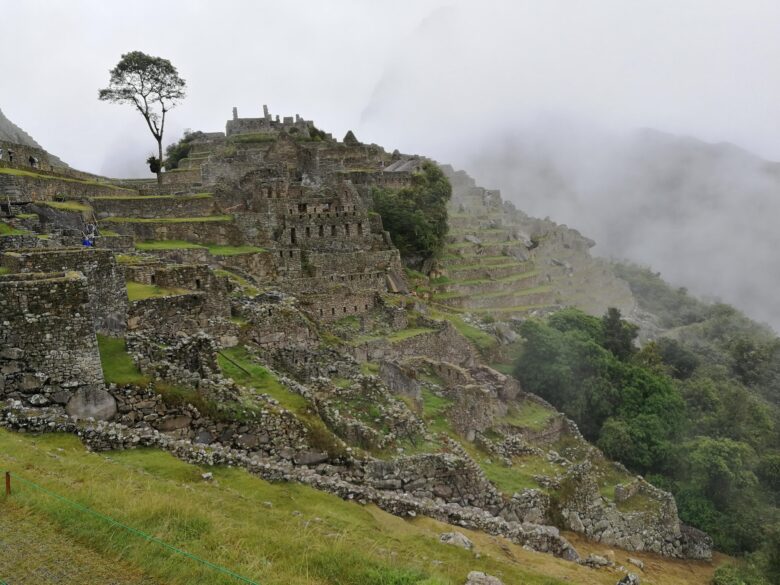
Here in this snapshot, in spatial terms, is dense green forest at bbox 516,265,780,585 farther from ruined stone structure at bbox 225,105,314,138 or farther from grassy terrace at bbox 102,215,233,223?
ruined stone structure at bbox 225,105,314,138

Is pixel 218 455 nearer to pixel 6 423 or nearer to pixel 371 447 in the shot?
pixel 6 423

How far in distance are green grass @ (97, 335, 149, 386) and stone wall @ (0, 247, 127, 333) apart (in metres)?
0.52

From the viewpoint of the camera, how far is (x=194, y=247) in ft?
83.6

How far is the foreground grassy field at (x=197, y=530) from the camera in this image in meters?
6.35

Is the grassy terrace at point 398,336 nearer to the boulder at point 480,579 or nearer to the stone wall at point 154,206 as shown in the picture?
the stone wall at point 154,206

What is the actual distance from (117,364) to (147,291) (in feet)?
13.2

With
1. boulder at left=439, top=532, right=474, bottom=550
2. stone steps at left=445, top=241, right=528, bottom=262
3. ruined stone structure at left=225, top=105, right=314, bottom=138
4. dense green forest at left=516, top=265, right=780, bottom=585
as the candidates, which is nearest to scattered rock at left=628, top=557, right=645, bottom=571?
dense green forest at left=516, top=265, right=780, bottom=585

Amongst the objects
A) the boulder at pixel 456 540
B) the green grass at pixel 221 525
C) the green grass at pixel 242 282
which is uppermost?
the green grass at pixel 242 282

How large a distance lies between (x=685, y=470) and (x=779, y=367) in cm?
3004

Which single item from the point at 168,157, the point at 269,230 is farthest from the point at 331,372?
the point at 168,157

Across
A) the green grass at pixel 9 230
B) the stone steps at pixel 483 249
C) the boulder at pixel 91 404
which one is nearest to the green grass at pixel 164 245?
the green grass at pixel 9 230

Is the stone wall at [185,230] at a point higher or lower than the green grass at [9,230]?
higher

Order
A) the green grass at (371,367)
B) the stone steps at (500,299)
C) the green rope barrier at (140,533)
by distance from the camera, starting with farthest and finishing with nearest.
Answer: the stone steps at (500,299) → the green grass at (371,367) → the green rope barrier at (140,533)

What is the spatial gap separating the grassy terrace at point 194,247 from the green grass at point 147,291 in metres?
9.02
